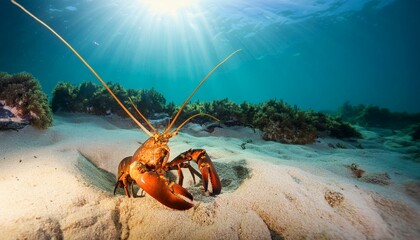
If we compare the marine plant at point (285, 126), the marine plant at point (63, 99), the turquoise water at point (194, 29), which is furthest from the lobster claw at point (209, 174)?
the turquoise water at point (194, 29)

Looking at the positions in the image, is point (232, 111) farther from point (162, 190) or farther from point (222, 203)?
point (162, 190)

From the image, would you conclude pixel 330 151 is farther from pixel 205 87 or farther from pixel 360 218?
pixel 205 87

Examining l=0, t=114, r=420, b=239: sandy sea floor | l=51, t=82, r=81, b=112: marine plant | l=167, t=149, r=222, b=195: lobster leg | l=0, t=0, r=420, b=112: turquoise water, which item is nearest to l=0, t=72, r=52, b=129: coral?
l=0, t=114, r=420, b=239: sandy sea floor

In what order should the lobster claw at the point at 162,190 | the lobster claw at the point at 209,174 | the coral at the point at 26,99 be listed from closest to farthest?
the lobster claw at the point at 162,190, the lobster claw at the point at 209,174, the coral at the point at 26,99

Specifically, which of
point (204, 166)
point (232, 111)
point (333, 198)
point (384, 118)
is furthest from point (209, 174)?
point (384, 118)

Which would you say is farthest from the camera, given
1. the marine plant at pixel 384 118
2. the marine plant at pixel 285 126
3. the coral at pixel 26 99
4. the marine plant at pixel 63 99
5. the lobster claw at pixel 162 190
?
the marine plant at pixel 384 118

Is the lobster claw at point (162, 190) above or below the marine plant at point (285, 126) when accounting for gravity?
below

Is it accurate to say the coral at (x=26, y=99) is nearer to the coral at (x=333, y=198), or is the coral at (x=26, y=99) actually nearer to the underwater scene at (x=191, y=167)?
the underwater scene at (x=191, y=167)
